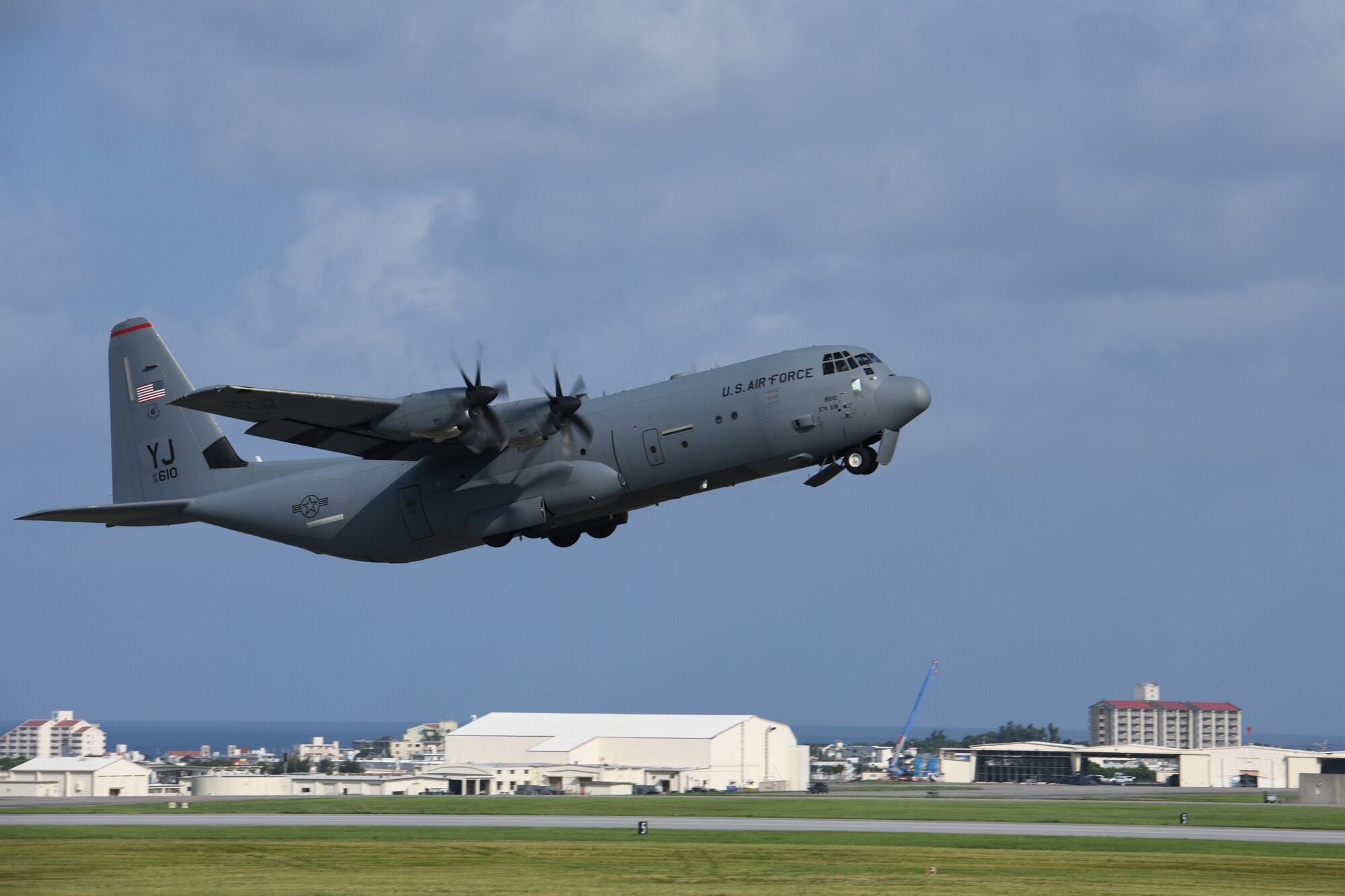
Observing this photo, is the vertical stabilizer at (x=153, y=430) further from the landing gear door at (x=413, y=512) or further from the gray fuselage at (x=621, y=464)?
the landing gear door at (x=413, y=512)

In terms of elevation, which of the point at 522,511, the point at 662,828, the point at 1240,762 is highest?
the point at 522,511

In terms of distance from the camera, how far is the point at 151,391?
3953cm

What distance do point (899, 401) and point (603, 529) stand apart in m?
9.29

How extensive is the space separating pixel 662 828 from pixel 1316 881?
19.3 meters

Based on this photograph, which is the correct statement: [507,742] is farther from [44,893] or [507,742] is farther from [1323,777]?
[44,893]

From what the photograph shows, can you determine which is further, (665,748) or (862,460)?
(665,748)

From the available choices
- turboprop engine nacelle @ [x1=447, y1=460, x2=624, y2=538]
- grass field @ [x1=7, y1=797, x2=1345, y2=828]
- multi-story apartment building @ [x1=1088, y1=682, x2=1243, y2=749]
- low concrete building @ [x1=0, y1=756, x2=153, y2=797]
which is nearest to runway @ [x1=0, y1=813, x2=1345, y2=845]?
grass field @ [x1=7, y1=797, x2=1345, y2=828]

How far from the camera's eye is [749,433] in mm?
29656

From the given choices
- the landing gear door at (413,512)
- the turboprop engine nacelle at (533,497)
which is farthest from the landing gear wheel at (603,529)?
the landing gear door at (413,512)

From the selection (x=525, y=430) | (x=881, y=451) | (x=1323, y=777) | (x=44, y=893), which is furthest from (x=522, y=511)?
(x=1323, y=777)

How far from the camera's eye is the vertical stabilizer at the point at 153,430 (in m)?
38.4

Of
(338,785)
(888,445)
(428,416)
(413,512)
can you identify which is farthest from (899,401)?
(338,785)

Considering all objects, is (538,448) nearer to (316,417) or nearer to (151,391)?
(316,417)

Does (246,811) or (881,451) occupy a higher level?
(881,451)
